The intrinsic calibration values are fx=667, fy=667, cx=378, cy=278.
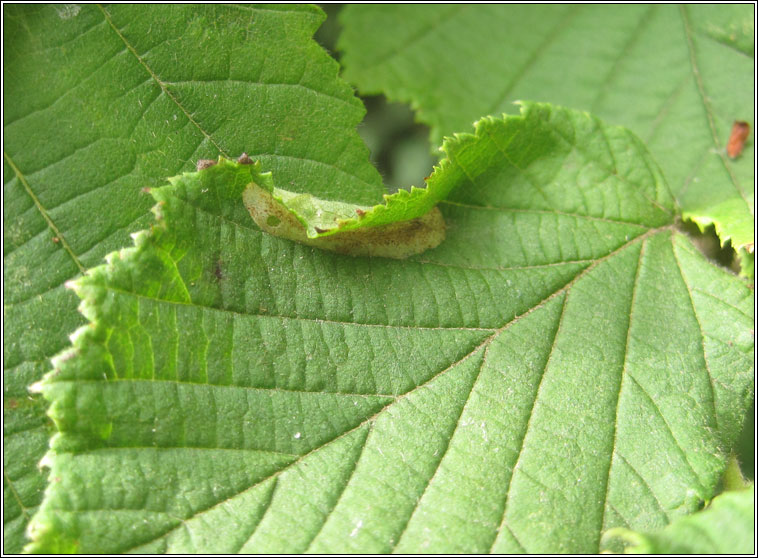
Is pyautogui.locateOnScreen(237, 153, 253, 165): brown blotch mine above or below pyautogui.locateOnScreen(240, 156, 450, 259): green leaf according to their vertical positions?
above

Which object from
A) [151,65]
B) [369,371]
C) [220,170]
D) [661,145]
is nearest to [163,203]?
[220,170]

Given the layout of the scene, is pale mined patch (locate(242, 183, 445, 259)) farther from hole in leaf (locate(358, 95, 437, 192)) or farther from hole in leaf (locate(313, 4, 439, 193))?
hole in leaf (locate(358, 95, 437, 192))

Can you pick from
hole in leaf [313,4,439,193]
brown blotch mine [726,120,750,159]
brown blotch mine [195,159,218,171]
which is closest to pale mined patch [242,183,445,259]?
brown blotch mine [195,159,218,171]

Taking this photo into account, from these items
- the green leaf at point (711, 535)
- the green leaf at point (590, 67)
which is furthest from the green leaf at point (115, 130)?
the green leaf at point (711, 535)

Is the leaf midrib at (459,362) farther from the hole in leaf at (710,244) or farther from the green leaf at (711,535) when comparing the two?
the green leaf at (711,535)

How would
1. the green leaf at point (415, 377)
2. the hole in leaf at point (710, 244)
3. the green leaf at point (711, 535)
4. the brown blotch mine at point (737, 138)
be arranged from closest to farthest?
1. the green leaf at point (711, 535)
2. the green leaf at point (415, 377)
3. the hole in leaf at point (710, 244)
4. the brown blotch mine at point (737, 138)

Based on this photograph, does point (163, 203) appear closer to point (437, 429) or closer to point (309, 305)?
point (309, 305)
